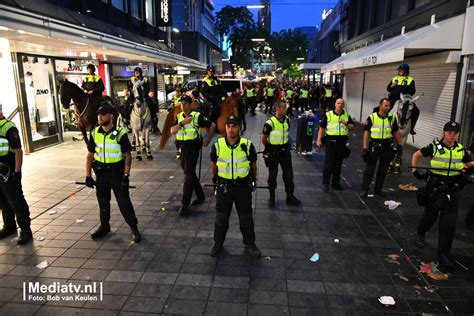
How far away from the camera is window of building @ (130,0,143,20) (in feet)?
70.9

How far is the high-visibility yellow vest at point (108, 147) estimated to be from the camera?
5251mm

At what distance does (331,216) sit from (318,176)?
2713mm


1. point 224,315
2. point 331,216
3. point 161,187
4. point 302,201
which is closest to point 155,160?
point 161,187

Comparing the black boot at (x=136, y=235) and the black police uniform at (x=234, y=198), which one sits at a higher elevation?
the black police uniform at (x=234, y=198)

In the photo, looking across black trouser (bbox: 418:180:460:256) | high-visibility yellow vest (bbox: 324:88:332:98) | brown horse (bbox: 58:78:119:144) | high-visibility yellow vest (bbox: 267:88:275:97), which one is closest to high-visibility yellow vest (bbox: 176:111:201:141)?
black trouser (bbox: 418:180:460:256)

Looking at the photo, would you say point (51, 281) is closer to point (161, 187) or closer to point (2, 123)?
point (2, 123)

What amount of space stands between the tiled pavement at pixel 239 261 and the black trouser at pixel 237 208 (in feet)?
1.13

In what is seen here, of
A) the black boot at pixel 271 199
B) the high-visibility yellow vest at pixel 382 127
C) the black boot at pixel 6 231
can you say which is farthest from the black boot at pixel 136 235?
the high-visibility yellow vest at pixel 382 127

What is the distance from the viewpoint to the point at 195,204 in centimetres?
715

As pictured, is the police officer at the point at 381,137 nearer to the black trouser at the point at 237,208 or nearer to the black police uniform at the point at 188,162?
the black police uniform at the point at 188,162

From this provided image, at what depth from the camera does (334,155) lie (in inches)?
311

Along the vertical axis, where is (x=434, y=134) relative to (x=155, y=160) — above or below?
above

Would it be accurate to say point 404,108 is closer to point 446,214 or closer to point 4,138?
point 446,214

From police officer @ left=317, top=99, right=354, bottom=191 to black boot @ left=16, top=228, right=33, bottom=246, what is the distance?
564cm
